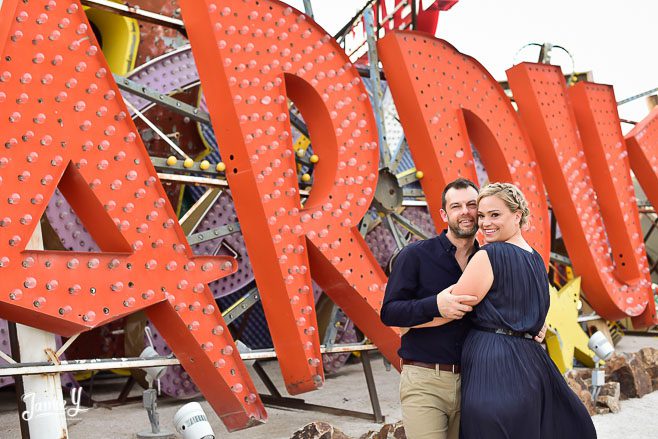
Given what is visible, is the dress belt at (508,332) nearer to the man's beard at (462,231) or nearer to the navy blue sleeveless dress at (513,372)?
the navy blue sleeveless dress at (513,372)

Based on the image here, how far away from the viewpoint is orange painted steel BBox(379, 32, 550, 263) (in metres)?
7.21

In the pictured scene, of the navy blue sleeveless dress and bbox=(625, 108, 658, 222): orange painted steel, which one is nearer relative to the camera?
the navy blue sleeveless dress

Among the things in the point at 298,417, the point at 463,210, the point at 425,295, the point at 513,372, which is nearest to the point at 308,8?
the point at 298,417

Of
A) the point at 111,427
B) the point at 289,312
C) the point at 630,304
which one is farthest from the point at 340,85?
the point at 630,304

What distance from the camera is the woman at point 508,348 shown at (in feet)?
9.71

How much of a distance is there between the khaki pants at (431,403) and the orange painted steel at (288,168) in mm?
2366

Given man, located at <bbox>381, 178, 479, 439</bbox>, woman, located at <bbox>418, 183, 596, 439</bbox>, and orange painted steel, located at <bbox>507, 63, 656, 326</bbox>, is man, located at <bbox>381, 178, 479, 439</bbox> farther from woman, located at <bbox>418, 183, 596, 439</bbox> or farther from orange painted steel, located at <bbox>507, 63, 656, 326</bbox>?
orange painted steel, located at <bbox>507, 63, 656, 326</bbox>

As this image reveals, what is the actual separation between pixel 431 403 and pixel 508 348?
1.46ft

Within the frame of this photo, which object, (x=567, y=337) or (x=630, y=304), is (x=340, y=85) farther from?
(x=630, y=304)

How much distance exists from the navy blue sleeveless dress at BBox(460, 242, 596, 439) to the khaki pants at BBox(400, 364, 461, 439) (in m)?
0.16

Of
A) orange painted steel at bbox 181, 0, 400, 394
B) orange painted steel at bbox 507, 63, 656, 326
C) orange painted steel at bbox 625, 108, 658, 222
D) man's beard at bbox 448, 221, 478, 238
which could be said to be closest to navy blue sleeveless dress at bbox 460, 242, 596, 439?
man's beard at bbox 448, 221, 478, 238

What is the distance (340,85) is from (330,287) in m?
1.69

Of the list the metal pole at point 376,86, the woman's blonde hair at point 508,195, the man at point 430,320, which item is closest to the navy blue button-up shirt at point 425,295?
the man at point 430,320

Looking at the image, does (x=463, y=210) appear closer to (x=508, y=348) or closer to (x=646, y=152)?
(x=508, y=348)
